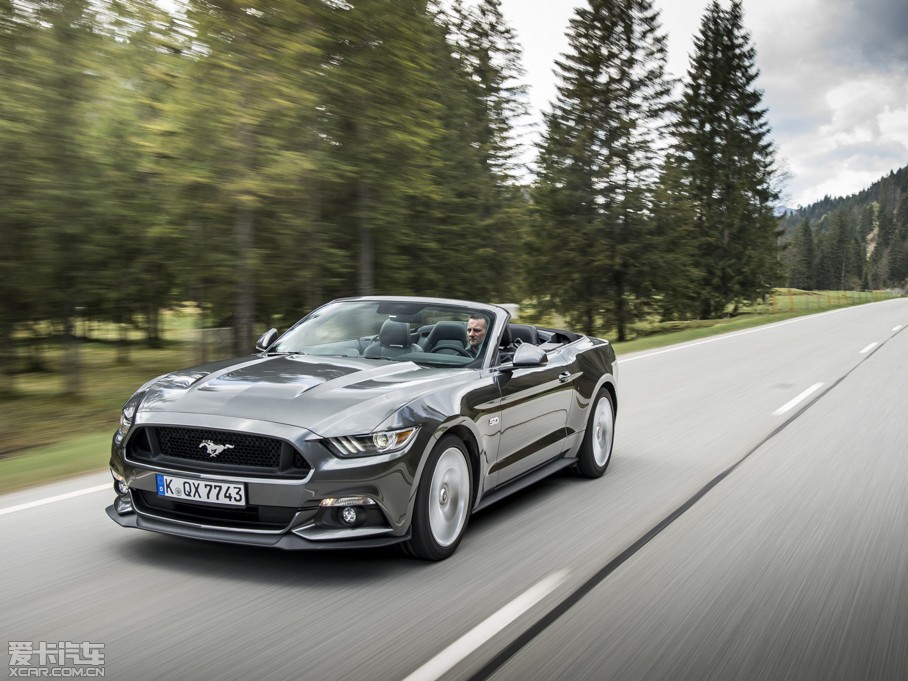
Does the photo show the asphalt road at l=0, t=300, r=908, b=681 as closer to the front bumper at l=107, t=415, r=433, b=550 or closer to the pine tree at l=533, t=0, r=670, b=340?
the front bumper at l=107, t=415, r=433, b=550

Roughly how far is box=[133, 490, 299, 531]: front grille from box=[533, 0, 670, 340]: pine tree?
33.0 metres

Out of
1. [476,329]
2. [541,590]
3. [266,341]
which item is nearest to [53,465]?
[266,341]

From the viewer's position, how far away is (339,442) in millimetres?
4305

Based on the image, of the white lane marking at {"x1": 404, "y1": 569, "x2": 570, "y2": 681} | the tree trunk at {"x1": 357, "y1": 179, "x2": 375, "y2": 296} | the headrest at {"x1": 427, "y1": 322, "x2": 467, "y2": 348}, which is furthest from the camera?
the tree trunk at {"x1": 357, "y1": 179, "x2": 375, "y2": 296}

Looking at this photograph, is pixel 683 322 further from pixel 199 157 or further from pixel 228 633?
pixel 228 633

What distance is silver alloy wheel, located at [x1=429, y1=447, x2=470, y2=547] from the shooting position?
186 inches

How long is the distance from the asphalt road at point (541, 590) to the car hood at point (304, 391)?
761 millimetres

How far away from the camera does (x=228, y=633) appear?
3658mm

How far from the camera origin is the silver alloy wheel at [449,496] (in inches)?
186

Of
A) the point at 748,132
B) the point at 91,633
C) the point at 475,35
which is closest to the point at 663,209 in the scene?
the point at 475,35

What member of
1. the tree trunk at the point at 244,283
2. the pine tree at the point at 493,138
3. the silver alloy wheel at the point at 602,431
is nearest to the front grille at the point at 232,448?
the silver alloy wheel at the point at 602,431

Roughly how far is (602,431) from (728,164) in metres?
45.0

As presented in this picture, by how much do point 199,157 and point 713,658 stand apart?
41.2 feet

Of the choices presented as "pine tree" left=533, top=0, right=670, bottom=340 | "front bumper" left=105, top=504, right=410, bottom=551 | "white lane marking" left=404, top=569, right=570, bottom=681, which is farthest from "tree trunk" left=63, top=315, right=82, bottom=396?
"pine tree" left=533, top=0, right=670, bottom=340
